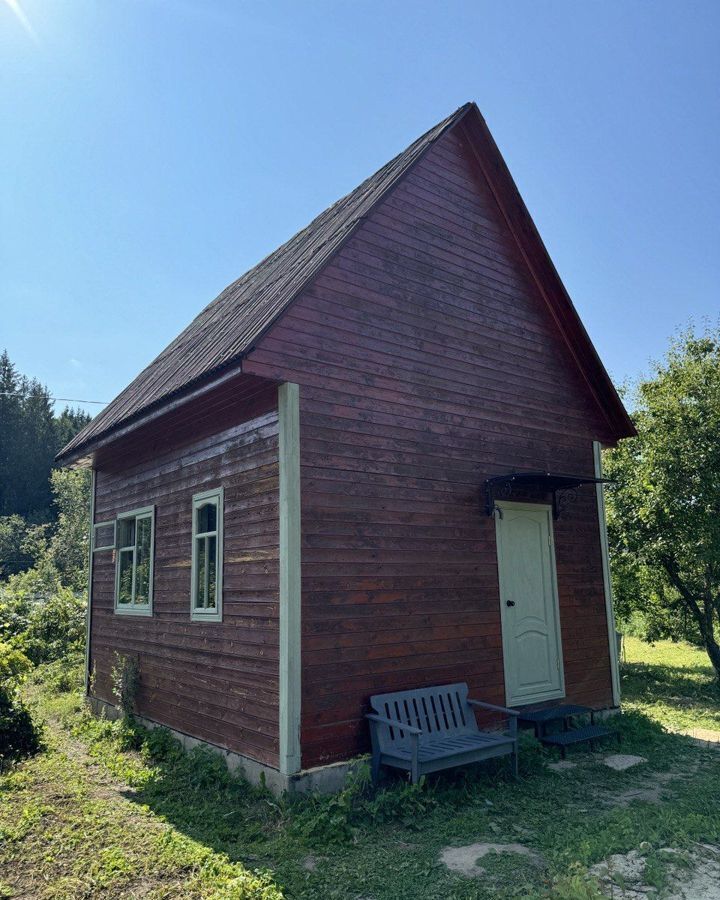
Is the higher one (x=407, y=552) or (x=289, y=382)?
(x=289, y=382)

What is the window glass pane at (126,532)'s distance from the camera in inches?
379

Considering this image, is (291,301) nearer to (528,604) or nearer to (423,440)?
(423,440)

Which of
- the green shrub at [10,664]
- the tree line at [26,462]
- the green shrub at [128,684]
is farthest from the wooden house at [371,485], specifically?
the tree line at [26,462]

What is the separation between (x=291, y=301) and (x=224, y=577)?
9.33ft

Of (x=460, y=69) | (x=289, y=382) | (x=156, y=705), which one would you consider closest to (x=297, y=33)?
(x=460, y=69)

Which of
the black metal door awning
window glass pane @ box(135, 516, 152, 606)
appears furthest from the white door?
window glass pane @ box(135, 516, 152, 606)

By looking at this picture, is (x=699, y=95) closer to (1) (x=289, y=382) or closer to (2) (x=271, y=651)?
(1) (x=289, y=382)

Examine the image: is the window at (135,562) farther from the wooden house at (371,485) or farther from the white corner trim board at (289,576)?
the white corner trim board at (289,576)

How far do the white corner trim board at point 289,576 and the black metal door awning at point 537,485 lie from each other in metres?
2.57

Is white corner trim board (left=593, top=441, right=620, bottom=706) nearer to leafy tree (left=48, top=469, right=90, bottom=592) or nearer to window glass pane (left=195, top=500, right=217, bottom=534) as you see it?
window glass pane (left=195, top=500, right=217, bottom=534)

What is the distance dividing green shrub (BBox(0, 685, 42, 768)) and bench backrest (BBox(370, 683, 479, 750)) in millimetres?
4144

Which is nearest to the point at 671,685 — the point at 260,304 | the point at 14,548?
the point at 260,304

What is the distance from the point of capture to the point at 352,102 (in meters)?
9.37

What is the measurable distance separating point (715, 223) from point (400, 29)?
630cm
